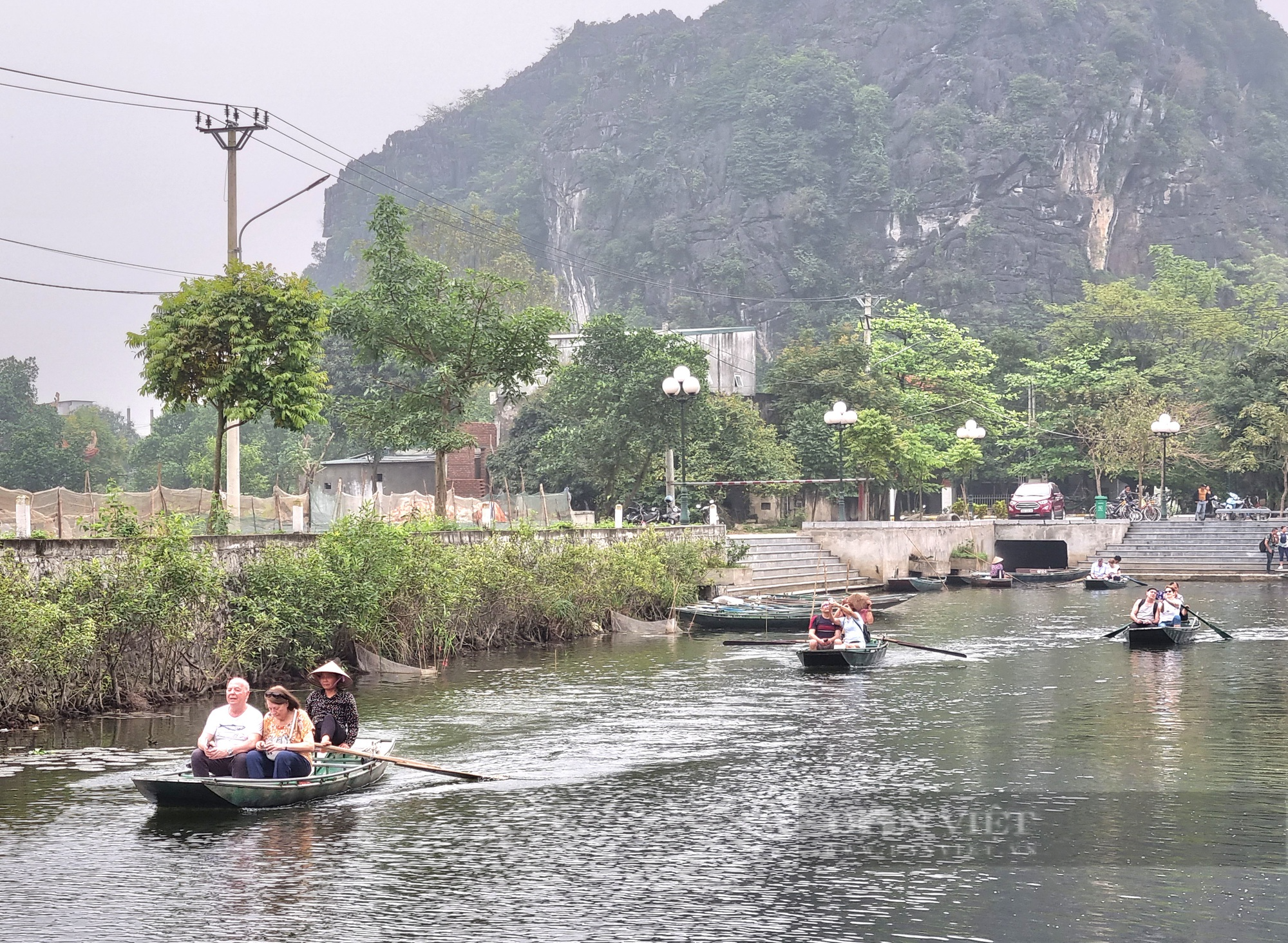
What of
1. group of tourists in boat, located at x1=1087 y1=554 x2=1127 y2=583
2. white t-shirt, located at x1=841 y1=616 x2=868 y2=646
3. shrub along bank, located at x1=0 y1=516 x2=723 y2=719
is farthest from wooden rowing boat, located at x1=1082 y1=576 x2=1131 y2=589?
white t-shirt, located at x1=841 y1=616 x2=868 y2=646

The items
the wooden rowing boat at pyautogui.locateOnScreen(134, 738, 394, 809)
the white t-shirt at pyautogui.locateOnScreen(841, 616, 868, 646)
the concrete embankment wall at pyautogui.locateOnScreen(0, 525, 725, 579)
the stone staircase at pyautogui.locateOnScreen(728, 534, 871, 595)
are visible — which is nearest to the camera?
the wooden rowing boat at pyautogui.locateOnScreen(134, 738, 394, 809)

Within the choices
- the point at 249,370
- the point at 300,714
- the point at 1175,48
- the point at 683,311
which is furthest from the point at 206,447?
the point at 1175,48

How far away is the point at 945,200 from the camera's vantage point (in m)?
121

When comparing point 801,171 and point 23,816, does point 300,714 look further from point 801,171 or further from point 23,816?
point 801,171

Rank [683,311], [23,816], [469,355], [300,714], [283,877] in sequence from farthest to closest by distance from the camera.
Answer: [683,311] < [469,355] < [300,714] < [23,816] < [283,877]

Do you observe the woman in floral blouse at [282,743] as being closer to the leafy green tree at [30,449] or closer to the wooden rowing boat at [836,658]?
the wooden rowing boat at [836,658]

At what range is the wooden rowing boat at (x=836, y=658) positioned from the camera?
986 inches

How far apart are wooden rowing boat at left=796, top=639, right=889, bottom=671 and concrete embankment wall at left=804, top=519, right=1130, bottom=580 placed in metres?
21.8

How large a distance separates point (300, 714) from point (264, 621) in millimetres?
8044

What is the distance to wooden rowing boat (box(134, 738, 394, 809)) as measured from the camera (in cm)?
1373

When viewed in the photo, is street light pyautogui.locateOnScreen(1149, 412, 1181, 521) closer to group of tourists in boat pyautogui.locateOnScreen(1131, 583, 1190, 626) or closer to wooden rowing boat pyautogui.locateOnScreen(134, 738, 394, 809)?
group of tourists in boat pyautogui.locateOnScreen(1131, 583, 1190, 626)

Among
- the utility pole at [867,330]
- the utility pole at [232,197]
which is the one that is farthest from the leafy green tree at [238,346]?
the utility pole at [867,330]

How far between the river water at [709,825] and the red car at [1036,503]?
34553 mm

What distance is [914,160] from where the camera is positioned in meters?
125
